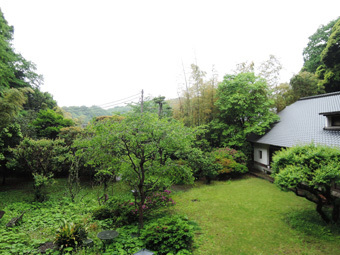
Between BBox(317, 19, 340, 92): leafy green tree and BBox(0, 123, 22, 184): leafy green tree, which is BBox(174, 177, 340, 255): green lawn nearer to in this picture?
BBox(0, 123, 22, 184): leafy green tree

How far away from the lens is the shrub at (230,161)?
11484mm

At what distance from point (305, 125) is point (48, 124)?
1751 cm

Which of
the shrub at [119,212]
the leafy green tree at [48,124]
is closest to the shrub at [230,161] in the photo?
the shrub at [119,212]

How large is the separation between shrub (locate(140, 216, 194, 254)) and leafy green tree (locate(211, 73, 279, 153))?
33.3 feet

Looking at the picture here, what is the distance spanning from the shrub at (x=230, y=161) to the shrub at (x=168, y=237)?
7215 millimetres

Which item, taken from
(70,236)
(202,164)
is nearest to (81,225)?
(70,236)

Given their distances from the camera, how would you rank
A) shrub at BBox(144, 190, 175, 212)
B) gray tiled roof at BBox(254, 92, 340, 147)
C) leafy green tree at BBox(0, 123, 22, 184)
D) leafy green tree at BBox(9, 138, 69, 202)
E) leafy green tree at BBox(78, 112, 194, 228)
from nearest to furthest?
leafy green tree at BBox(78, 112, 194, 228)
shrub at BBox(144, 190, 175, 212)
leafy green tree at BBox(9, 138, 69, 202)
gray tiled roof at BBox(254, 92, 340, 147)
leafy green tree at BBox(0, 123, 22, 184)

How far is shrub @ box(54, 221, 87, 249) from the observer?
4309 millimetres

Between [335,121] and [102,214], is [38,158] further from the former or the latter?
[335,121]

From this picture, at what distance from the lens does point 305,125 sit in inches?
401

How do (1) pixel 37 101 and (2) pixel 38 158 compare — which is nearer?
(2) pixel 38 158

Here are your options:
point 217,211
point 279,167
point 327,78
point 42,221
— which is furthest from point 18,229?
point 327,78

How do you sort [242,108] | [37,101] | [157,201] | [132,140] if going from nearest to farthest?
1. [132,140]
2. [157,201]
3. [242,108]
4. [37,101]

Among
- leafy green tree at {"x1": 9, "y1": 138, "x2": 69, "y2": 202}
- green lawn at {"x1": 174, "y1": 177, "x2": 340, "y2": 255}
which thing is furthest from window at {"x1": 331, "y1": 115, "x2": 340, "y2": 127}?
leafy green tree at {"x1": 9, "y1": 138, "x2": 69, "y2": 202}
